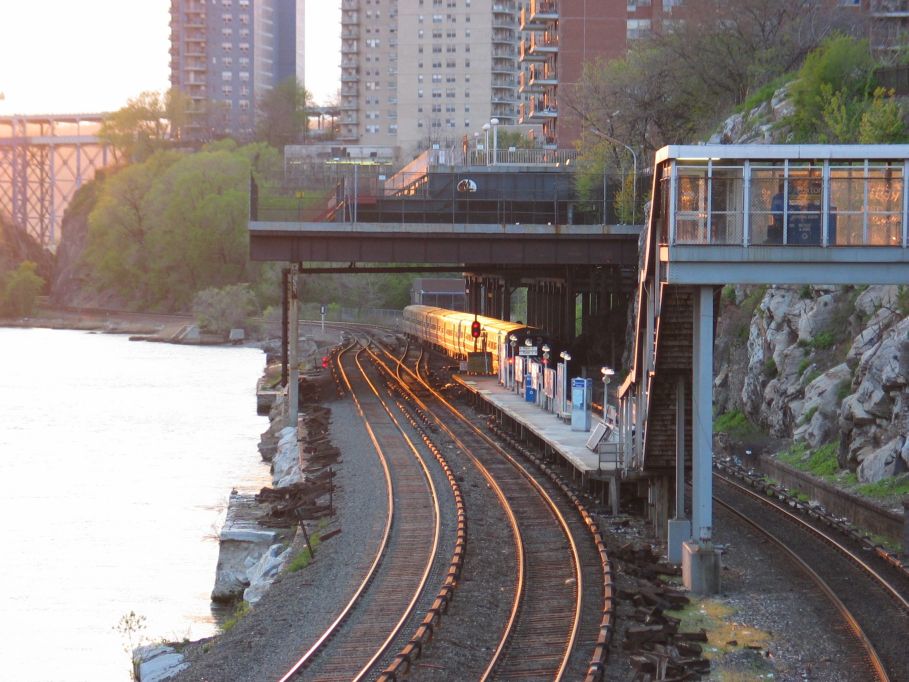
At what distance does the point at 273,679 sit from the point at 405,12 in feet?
456

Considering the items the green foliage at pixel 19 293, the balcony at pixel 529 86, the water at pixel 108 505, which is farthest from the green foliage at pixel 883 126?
the green foliage at pixel 19 293

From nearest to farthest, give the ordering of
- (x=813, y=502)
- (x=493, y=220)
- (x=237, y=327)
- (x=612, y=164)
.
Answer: (x=813, y=502)
(x=493, y=220)
(x=612, y=164)
(x=237, y=327)

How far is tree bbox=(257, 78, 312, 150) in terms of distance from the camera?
174750mm

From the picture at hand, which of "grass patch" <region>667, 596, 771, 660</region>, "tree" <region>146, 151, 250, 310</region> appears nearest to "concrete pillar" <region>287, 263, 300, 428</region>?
"grass patch" <region>667, 596, 771, 660</region>

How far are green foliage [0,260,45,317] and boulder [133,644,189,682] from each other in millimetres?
125909

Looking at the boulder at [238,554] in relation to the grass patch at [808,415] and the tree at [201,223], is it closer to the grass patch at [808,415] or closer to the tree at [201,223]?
the grass patch at [808,415]

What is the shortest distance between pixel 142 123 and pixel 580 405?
5257 inches

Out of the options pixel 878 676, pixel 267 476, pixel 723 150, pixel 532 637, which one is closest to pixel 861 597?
pixel 878 676

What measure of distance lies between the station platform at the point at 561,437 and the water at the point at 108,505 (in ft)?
24.6

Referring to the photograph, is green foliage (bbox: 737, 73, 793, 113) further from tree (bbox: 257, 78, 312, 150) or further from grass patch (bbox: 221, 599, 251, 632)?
tree (bbox: 257, 78, 312, 150)

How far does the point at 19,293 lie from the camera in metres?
138

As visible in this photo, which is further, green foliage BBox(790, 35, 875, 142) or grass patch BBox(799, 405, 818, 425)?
green foliage BBox(790, 35, 875, 142)

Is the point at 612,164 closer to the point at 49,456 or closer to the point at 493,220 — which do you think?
the point at 493,220

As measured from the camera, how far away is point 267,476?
38.9 metres
